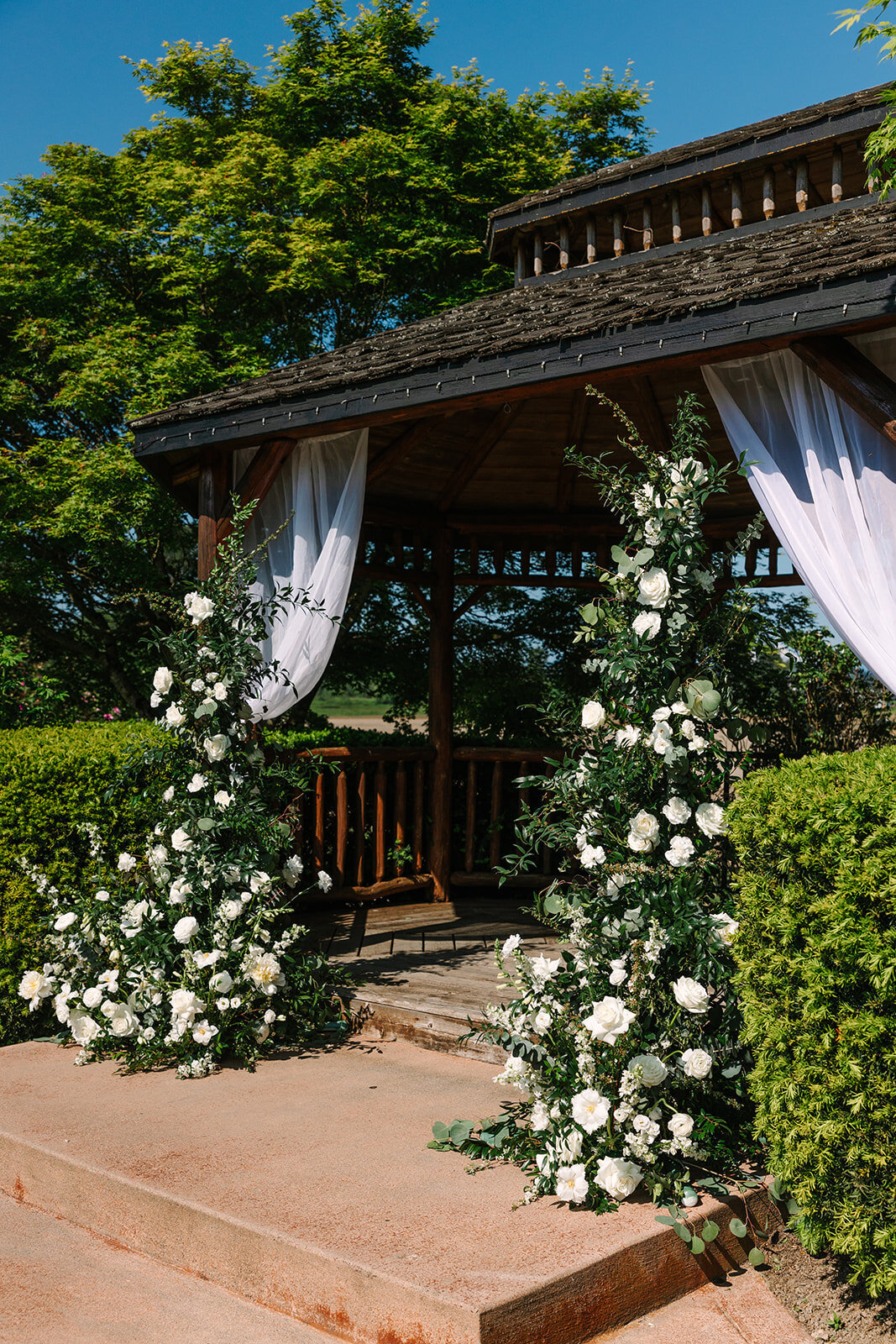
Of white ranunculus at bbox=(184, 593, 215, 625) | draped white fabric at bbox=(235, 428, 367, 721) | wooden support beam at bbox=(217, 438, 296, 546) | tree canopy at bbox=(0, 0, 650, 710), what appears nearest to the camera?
white ranunculus at bbox=(184, 593, 215, 625)

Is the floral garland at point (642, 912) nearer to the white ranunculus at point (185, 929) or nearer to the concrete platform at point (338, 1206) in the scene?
the concrete platform at point (338, 1206)

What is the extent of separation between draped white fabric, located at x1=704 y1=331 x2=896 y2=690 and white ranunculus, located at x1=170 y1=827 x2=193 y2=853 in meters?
2.67

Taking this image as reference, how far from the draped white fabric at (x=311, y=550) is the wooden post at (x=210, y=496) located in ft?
0.85

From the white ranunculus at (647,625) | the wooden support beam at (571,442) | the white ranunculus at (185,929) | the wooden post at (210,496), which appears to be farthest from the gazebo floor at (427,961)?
the wooden support beam at (571,442)

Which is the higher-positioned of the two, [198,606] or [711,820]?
[198,606]

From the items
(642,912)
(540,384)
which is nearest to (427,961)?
(642,912)

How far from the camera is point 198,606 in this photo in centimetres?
446

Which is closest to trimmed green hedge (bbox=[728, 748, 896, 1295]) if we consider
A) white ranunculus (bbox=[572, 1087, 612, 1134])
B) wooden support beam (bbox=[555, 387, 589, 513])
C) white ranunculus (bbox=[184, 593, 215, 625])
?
white ranunculus (bbox=[572, 1087, 612, 1134])

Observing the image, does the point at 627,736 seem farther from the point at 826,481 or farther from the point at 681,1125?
the point at 826,481

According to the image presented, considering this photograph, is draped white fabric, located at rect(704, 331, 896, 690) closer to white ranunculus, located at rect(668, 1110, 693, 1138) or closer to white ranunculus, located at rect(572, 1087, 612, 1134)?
white ranunculus, located at rect(668, 1110, 693, 1138)

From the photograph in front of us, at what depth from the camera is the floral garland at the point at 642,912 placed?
9.73ft

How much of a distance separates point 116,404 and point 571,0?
24.7 ft

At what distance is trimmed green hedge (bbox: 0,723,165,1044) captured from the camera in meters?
4.68

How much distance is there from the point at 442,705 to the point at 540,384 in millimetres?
3942
